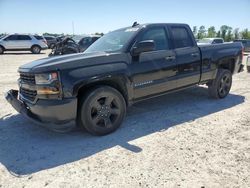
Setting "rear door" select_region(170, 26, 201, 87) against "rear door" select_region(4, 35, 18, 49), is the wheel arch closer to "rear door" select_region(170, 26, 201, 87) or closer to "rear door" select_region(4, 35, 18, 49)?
"rear door" select_region(170, 26, 201, 87)

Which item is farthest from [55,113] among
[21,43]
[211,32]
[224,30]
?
[211,32]

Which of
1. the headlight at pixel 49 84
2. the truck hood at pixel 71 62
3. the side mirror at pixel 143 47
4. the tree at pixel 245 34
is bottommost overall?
the headlight at pixel 49 84

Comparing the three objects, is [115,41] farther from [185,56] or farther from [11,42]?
[11,42]

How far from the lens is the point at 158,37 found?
545 centimetres

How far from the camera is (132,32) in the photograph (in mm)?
5164

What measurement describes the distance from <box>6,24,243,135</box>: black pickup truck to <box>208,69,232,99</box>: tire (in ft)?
1.19

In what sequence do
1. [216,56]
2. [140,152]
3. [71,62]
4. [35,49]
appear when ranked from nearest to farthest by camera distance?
[140,152], [71,62], [216,56], [35,49]

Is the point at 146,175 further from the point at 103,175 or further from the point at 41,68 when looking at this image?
the point at 41,68

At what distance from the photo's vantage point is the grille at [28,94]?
4.19 meters

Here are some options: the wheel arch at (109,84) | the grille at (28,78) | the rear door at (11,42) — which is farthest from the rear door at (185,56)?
the rear door at (11,42)

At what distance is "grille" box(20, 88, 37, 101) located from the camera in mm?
4188

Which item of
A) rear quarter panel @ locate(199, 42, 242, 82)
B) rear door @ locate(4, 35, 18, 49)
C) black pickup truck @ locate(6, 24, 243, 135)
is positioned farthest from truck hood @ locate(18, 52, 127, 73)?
rear door @ locate(4, 35, 18, 49)

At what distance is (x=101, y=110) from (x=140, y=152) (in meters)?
1.03

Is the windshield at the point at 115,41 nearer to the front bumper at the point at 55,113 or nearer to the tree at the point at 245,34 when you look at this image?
the front bumper at the point at 55,113
